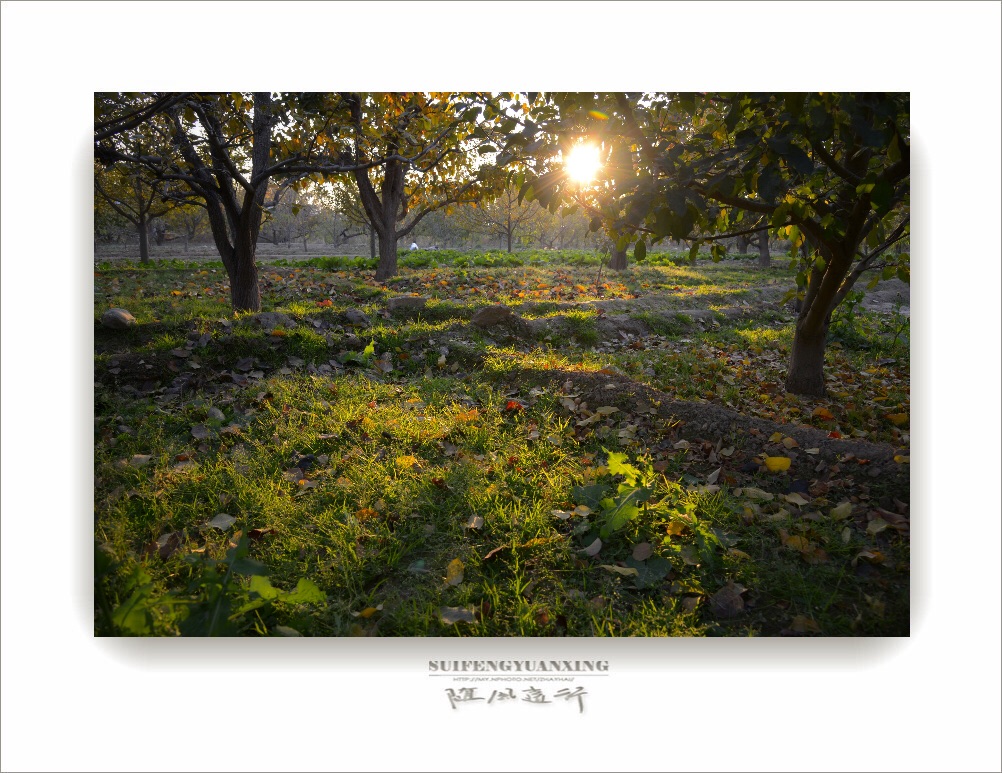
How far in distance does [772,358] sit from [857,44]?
2584mm

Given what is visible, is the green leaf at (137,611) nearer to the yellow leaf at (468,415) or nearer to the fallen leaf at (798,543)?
the yellow leaf at (468,415)

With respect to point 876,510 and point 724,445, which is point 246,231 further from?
point 876,510

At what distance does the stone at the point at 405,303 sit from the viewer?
5.18 meters

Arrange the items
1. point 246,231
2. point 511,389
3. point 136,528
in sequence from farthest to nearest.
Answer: point 246,231 < point 511,389 < point 136,528

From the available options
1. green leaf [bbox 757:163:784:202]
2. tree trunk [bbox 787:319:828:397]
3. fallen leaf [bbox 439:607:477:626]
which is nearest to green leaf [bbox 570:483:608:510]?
fallen leaf [bbox 439:607:477:626]

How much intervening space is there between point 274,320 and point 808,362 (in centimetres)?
373

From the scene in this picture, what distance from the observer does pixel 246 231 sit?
14.4 feet

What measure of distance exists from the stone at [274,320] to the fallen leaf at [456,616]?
9.26 ft

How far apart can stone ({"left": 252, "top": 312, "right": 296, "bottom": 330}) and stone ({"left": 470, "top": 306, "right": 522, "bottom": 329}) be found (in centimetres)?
150

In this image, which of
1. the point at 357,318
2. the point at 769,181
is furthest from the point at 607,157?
the point at 357,318

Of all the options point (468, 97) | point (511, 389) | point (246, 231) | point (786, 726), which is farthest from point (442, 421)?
point (246, 231)

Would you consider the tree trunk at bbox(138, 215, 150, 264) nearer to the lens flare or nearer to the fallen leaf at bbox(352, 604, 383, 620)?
the lens flare

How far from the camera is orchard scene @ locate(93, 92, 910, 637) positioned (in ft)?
5.89

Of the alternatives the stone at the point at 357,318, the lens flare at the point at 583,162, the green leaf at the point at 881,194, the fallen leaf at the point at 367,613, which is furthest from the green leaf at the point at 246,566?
the stone at the point at 357,318
